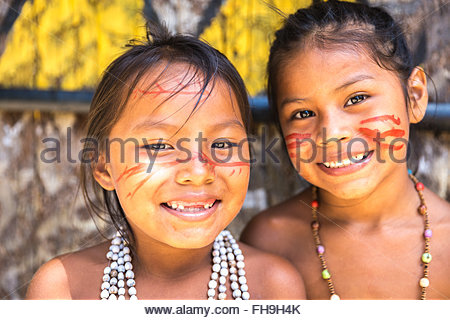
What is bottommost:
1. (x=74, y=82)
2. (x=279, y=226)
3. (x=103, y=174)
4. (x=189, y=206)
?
(x=279, y=226)

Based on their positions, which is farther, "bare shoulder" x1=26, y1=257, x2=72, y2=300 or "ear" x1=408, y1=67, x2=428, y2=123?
"ear" x1=408, y1=67, x2=428, y2=123

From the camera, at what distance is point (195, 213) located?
1422 mm

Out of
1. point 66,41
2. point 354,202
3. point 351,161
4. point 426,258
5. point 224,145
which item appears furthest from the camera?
point 66,41

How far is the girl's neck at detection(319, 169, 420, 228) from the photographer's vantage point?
176cm

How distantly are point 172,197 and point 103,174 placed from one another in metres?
0.32

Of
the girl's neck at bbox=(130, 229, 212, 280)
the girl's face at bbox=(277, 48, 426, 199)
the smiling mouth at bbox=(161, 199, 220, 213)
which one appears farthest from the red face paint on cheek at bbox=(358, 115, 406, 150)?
the girl's neck at bbox=(130, 229, 212, 280)

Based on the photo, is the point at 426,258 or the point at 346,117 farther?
the point at 426,258

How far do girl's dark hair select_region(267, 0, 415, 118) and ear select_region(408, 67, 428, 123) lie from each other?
3cm

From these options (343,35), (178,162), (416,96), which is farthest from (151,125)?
(416,96)

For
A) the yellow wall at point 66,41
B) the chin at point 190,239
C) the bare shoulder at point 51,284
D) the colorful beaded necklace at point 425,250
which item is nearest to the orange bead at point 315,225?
the colorful beaded necklace at point 425,250

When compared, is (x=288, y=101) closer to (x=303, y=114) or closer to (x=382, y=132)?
(x=303, y=114)

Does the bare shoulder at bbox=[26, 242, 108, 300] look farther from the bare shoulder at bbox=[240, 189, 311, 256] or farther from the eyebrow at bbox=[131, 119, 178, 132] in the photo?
the bare shoulder at bbox=[240, 189, 311, 256]

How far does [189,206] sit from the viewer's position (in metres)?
1.43

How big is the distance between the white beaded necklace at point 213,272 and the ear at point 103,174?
7.4 inches
